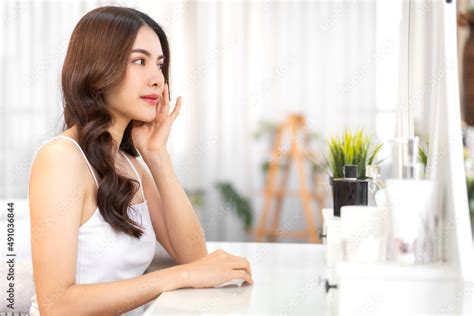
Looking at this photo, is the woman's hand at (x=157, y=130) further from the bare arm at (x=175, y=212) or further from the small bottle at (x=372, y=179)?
the small bottle at (x=372, y=179)

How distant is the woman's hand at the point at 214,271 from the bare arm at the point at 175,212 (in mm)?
389

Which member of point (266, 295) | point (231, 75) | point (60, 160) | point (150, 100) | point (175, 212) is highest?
point (231, 75)

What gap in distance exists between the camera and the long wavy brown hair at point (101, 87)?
1.46m

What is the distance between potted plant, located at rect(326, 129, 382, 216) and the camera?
1.41 metres

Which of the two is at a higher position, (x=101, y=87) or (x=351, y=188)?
(x=101, y=87)

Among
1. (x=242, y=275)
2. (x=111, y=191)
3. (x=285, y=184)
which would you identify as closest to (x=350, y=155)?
(x=242, y=275)

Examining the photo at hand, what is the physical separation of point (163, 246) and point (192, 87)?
2659 mm

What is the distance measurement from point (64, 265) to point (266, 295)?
389 millimetres

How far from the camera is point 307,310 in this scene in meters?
1.14

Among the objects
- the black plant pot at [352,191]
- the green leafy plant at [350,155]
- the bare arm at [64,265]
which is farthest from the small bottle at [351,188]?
the bare arm at [64,265]

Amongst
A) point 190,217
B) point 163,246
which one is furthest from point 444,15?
point 163,246

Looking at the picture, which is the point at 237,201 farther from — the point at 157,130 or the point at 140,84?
the point at 140,84

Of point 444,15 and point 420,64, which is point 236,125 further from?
point 444,15

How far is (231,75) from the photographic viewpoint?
4340 millimetres
